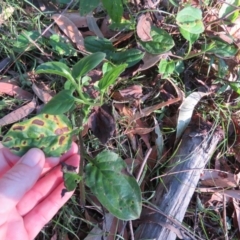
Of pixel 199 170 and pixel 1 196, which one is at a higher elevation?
pixel 1 196

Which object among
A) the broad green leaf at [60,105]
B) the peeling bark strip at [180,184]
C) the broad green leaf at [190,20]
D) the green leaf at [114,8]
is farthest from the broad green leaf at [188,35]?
the broad green leaf at [60,105]

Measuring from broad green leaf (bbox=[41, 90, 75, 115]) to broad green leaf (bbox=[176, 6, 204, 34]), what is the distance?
53cm

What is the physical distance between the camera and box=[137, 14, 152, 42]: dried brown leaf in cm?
157

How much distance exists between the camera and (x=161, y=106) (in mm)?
1691

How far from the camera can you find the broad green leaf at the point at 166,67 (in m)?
1.60

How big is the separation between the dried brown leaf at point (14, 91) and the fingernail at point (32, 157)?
46 centimetres

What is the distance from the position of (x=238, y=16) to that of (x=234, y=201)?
0.77 m

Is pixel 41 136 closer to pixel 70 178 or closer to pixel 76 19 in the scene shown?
pixel 70 178

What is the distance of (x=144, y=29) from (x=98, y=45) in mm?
186

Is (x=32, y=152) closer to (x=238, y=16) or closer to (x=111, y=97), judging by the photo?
(x=111, y=97)

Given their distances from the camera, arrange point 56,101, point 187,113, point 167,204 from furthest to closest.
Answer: point 187,113
point 167,204
point 56,101

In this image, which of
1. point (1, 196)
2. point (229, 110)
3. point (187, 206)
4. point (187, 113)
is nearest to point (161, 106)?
point (187, 113)

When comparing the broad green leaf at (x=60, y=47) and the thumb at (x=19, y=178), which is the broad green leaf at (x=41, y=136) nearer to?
the thumb at (x=19, y=178)

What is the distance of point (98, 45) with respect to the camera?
5.32ft
